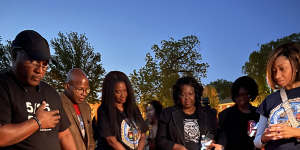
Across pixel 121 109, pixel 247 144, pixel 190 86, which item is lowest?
pixel 247 144

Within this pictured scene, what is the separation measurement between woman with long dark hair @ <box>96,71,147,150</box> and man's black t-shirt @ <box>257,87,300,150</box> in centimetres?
181

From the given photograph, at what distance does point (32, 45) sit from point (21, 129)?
0.71 m

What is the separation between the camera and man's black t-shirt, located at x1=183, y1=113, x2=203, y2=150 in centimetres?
339

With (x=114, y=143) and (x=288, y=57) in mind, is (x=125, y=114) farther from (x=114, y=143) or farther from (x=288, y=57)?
(x=288, y=57)

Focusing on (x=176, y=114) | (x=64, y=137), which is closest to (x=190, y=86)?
(x=176, y=114)

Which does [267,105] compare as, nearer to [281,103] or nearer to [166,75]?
[281,103]

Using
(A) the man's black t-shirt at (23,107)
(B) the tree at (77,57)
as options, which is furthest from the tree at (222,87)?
(A) the man's black t-shirt at (23,107)

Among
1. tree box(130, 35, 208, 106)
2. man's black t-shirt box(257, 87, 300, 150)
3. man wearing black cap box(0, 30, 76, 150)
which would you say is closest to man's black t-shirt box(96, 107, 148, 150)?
man wearing black cap box(0, 30, 76, 150)

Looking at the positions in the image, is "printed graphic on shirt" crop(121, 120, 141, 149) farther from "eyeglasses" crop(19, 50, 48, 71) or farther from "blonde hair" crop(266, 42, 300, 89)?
"blonde hair" crop(266, 42, 300, 89)

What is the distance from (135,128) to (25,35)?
2.01m

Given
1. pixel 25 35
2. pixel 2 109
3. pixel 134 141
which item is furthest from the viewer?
pixel 134 141

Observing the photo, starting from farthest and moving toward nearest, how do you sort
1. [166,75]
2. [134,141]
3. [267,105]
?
[166,75]
[134,141]
[267,105]

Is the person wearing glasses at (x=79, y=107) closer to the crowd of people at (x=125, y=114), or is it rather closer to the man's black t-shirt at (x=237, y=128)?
→ the crowd of people at (x=125, y=114)

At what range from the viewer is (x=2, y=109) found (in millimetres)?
2012
